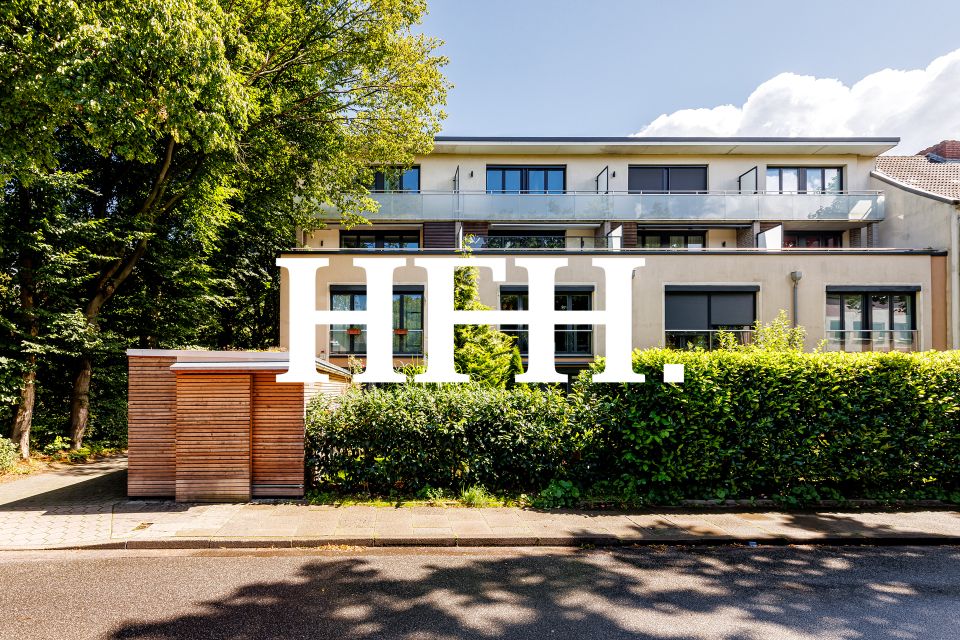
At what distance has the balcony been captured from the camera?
2172 centimetres

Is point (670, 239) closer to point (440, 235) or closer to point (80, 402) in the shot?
point (440, 235)

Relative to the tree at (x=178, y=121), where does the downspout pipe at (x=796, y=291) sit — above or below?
below

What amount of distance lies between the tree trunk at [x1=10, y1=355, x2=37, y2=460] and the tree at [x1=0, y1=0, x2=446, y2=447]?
5 centimetres

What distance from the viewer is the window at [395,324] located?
18562mm

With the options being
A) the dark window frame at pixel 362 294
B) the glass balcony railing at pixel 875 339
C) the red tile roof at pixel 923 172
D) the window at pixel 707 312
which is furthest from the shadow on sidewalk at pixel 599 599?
the red tile roof at pixel 923 172

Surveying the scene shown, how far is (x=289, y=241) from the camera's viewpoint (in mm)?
19844

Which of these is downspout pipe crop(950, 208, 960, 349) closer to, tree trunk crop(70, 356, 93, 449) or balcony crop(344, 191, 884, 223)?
balcony crop(344, 191, 884, 223)

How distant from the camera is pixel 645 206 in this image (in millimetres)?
21828

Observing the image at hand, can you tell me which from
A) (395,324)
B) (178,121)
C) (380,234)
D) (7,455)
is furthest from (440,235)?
(7,455)

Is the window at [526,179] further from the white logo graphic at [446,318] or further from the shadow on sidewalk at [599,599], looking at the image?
the shadow on sidewalk at [599,599]

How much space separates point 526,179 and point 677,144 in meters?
6.85

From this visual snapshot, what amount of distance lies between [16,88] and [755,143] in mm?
24634

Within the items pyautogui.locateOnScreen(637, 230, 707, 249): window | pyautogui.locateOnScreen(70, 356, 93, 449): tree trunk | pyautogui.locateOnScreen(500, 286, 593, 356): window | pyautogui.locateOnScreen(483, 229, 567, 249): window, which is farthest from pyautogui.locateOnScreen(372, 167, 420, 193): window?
pyautogui.locateOnScreen(70, 356, 93, 449): tree trunk

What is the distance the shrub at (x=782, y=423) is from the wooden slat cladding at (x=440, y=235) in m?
15.7
